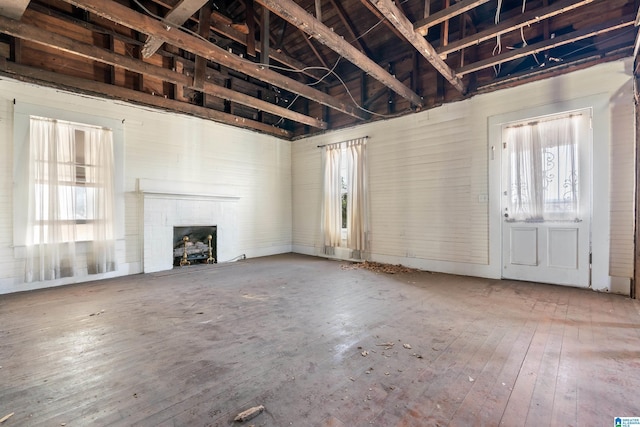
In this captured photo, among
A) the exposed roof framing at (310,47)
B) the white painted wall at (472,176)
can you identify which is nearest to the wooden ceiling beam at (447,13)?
the exposed roof framing at (310,47)

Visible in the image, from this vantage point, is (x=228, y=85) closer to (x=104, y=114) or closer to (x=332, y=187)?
(x=104, y=114)

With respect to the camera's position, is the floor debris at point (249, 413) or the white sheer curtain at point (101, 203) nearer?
the floor debris at point (249, 413)

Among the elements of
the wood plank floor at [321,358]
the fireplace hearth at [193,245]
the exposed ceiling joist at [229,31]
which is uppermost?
the exposed ceiling joist at [229,31]

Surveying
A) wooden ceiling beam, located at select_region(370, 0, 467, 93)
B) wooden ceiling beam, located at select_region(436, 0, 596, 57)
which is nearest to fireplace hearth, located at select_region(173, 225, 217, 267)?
wooden ceiling beam, located at select_region(370, 0, 467, 93)

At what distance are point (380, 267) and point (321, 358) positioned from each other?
11.8 ft

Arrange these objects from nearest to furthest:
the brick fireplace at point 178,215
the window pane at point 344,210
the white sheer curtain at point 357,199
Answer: the brick fireplace at point 178,215, the white sheer curtain at point 357,199, the window pane at point 344,210

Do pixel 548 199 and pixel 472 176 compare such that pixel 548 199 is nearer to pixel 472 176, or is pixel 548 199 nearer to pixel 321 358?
pixel 472 176

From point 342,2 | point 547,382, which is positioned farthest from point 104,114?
point 547,382

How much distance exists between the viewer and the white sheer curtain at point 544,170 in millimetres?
4105

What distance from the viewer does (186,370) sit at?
2.02 m

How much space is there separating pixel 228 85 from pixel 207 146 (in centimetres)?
150

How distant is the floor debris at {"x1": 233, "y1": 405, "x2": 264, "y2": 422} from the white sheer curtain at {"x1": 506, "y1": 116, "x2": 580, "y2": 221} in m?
4.67

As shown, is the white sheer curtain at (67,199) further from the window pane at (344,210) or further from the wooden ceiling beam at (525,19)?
Result: the wooden ceiling beam at (525,19)

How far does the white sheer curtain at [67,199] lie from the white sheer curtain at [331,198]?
423 centimetres
